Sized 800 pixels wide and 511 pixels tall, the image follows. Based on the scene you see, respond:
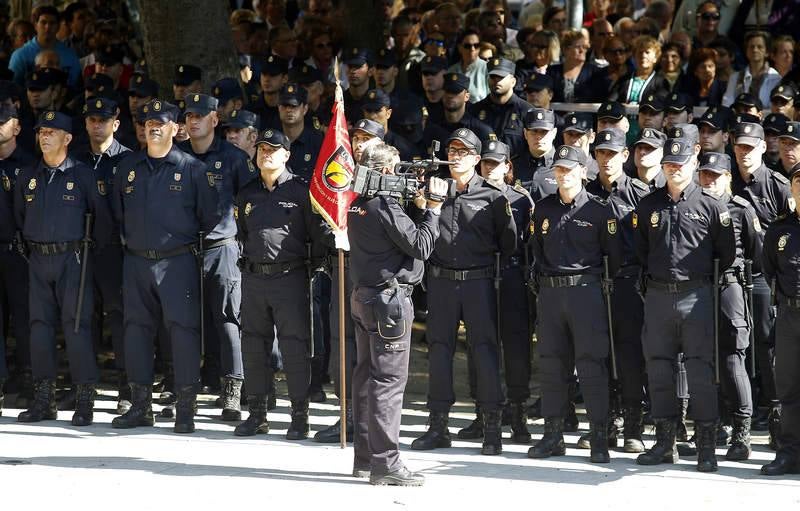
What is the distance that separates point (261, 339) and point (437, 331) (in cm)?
130

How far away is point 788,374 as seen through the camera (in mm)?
10031

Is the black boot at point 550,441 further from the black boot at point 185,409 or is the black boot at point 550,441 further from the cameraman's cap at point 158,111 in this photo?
the cameraman's cap at point 158,111

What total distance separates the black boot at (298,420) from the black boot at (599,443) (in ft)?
6.89

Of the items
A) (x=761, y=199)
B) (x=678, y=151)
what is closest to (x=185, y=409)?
(x=678, y=151)

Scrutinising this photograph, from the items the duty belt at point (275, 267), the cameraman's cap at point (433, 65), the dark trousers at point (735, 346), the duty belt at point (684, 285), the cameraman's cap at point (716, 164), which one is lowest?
the dark trousers at point (735, 346)

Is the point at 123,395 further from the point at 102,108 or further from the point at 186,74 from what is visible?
the point at 186,74

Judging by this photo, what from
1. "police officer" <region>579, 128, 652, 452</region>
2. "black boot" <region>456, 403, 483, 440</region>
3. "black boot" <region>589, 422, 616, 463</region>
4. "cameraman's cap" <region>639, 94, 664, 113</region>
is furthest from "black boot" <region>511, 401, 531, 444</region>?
"cameraman's cap" <region>639, 94, 664, 113</region>

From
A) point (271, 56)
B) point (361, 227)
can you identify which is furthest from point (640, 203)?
point (271, 56)

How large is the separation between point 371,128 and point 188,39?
11.8 ft

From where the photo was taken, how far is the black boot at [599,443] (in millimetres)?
10375

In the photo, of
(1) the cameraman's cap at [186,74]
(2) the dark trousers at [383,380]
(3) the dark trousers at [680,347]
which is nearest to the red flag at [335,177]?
(2) the dark trousers at [383,380]

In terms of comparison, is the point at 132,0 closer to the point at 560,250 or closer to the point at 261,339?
the point at 261,339

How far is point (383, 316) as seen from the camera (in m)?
9.48

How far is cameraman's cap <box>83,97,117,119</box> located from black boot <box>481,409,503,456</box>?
394 centimetres
